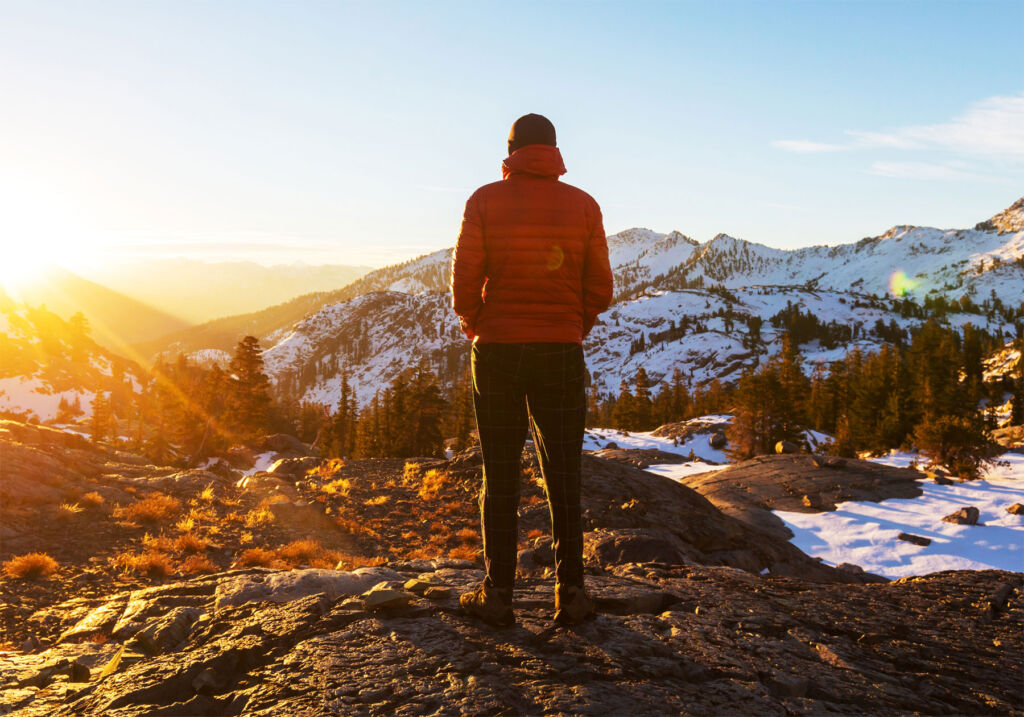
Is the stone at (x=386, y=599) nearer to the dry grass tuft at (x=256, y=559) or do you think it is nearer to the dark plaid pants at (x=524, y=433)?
the dark plaid pants at (x=524, y=433)

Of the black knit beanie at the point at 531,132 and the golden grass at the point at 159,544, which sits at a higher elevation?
the black knit beanie at the point at 531,132

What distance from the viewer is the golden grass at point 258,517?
38.6ft

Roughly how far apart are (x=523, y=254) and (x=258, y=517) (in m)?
10.8

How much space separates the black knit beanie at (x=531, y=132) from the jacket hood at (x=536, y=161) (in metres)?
0.05

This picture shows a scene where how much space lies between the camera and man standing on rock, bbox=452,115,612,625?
4.18 m

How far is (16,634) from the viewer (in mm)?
6066

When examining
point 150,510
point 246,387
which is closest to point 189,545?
point 150,510

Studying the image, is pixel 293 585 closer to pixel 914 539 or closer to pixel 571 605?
pixel 571 605

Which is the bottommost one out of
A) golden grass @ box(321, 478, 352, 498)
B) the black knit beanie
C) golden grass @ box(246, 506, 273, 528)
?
golden grass @ box(321, 478, 352, 498)

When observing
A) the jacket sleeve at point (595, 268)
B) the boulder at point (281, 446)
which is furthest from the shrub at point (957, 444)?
the boulder at point (281, 446)

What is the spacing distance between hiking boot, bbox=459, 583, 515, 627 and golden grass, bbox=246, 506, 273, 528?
9.19 meters

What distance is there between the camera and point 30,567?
779 cm

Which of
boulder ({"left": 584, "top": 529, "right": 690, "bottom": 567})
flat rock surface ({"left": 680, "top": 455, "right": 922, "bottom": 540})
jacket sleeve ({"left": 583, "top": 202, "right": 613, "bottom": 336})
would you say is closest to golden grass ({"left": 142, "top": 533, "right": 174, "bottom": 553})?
boulder ({"left": 584, "top": 529, "right": 690, "bottom": 567})

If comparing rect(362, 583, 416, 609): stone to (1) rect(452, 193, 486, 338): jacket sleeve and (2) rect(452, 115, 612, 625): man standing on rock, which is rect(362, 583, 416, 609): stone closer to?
(2) rect(452, 115, 612, 625): man standing on rock
